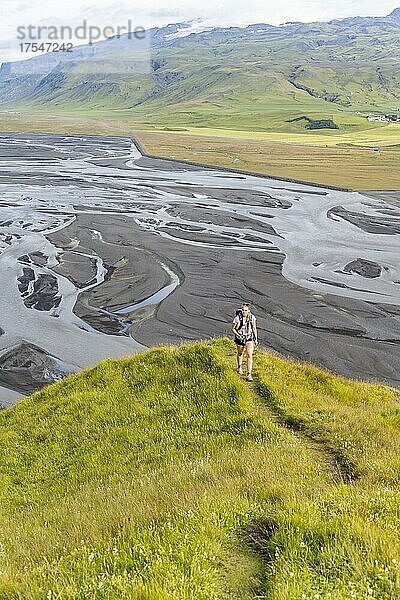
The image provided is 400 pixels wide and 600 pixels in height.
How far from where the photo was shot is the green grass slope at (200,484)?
7711mm

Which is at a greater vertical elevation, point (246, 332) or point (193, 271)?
point (246, 332)

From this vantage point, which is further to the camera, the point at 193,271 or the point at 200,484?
the point at 193,271

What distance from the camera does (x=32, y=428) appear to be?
21.0 m

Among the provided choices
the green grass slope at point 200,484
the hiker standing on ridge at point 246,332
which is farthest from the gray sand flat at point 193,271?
the hiker standing on ridge at point 246,332

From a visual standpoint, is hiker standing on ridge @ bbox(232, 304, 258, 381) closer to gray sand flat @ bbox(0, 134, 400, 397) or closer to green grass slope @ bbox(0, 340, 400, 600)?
green grass slope @ bbox(0, 340, 400, 600)

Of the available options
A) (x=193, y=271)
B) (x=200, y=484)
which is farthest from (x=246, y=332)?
(x=193, y=271)

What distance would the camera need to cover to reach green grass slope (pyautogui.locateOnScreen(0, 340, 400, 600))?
7.71 m

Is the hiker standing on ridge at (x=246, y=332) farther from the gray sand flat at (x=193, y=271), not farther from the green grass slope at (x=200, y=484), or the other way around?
the gray sand flat at (x=193, y=271)

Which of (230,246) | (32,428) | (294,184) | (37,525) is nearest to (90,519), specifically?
(37,525)

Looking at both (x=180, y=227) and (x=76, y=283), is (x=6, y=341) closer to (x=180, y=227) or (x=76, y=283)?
(x=76, y=283)

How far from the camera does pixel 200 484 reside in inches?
458

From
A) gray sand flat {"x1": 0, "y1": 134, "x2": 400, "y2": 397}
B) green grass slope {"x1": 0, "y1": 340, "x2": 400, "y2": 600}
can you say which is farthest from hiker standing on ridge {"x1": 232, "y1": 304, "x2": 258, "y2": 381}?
gray sand flat {"x1": 0, "y1": 134, "x2": 400, "y2": 397}

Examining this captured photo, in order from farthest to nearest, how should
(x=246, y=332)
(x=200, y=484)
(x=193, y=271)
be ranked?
(x=193, y=271)
(x=246, y=332)
(x=200, y=484)

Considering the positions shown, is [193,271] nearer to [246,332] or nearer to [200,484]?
[246,332]
